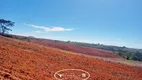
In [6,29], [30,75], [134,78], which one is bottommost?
[134,78]

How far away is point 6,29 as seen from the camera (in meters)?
51.8

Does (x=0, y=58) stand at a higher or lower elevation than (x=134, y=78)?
higher

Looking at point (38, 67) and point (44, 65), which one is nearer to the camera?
point (38, 67)

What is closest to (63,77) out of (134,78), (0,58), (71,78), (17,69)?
(71,78)

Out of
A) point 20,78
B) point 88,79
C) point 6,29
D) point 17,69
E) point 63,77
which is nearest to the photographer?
point 20,78

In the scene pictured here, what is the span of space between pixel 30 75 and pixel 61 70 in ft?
10.8

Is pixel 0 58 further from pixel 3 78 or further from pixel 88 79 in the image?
pixel 88 79

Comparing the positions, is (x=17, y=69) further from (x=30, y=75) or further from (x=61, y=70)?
(x=61, y=70)

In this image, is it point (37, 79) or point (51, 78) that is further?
point (51, 78)

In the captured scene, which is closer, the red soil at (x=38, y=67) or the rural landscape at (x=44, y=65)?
the red soil at (x=38, y=67)

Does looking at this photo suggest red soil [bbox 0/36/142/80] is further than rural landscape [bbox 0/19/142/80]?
No

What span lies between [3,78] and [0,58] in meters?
4.19

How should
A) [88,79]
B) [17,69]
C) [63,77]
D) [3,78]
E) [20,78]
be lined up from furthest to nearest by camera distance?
[88,79], [63,77], [17,69], [20,78], [3,78]

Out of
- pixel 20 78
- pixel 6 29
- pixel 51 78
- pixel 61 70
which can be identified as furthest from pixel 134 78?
pixel 6 29
